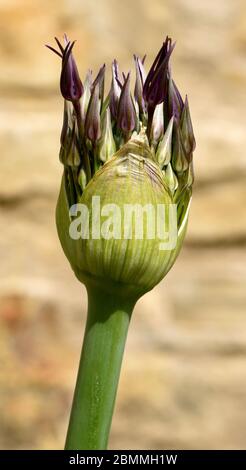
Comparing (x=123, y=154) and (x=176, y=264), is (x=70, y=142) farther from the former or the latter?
→ (x=176, y=264)

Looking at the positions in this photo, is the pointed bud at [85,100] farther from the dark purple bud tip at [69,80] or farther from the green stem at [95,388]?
the green stem at [95,388]

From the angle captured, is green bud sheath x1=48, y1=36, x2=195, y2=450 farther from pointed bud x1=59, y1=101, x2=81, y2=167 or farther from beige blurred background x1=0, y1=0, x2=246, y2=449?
beige blurred background x1=0, y1=0, x2=246, y2=449

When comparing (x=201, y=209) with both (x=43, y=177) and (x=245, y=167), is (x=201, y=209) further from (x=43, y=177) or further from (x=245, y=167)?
(x=43, y=177)

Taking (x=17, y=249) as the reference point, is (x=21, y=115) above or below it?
above

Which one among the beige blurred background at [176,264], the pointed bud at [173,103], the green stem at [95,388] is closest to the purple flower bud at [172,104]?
the pointed bud at [173,103]

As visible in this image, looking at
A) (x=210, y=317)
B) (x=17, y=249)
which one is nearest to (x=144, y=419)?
(x=210, y=317)

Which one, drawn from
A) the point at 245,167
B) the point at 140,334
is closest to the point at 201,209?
the point at 245,167

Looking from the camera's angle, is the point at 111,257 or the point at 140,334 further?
the point at 140,334

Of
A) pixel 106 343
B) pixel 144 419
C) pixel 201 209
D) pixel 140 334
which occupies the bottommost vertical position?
pixel 106 343
